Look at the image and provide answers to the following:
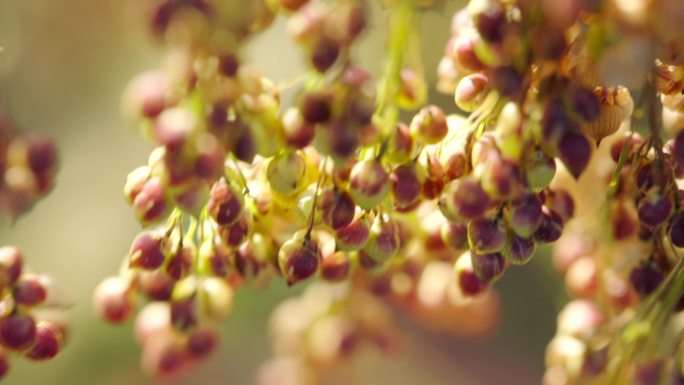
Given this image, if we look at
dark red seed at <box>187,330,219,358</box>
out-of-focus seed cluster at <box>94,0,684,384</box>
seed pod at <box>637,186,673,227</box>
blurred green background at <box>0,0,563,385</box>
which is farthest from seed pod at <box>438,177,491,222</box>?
blurred green background at <box>0,0,563,385</box>

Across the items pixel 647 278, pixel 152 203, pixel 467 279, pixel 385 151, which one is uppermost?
pixel 152 203

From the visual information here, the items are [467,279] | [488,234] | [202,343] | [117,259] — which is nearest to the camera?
[488,234]

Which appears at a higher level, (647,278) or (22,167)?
(22,167)

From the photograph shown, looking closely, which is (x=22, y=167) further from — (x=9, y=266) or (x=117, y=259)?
(x=117, y=259)

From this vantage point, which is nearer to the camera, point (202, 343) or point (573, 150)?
point (573, 150)

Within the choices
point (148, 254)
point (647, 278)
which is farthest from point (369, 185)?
point (647, 278)

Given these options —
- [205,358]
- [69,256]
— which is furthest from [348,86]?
[69,256]

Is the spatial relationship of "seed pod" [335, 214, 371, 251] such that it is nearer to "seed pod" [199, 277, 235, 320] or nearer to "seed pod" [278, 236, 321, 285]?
"seed pod" [278, 236, 321, 285]

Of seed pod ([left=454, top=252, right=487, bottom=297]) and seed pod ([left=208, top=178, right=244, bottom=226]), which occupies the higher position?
seed pod ([left=208, top=178, right=244, bottom=226])
